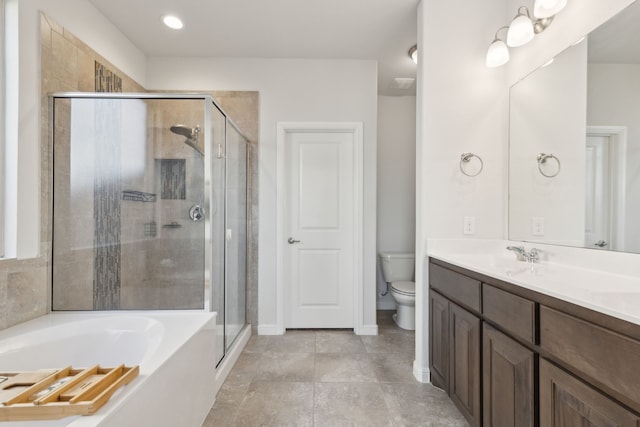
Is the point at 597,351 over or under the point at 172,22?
under

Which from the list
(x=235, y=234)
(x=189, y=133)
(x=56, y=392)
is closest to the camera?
(x=56, y=392)

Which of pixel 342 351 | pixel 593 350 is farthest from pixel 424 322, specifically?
pixel 593 350

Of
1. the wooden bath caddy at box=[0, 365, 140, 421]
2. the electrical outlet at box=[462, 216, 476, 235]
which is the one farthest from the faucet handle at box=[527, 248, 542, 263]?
the wooden bath caddy at box=[0, 365, 140, 421]

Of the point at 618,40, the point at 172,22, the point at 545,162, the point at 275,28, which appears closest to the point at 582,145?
the point at 545,162

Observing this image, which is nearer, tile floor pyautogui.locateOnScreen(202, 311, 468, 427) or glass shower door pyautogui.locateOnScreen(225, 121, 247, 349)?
tile floor pyautogui.locateOnScreen(202, 311, 468, 427)

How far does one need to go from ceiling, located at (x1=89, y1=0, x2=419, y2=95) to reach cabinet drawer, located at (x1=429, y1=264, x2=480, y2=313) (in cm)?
189

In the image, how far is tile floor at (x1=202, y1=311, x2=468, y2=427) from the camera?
1510 millimetres

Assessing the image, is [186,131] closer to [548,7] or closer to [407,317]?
[548,7]

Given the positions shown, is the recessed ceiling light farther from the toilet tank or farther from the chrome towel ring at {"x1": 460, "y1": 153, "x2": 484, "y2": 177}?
the toilet tank

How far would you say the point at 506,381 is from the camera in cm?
109

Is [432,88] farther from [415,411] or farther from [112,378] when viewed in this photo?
[112,378]

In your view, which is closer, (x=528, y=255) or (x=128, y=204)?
(x=528, y=255)

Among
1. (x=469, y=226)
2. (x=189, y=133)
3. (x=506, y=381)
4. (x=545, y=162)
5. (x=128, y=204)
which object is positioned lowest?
(x=506, y=381)

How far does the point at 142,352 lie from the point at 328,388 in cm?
112
